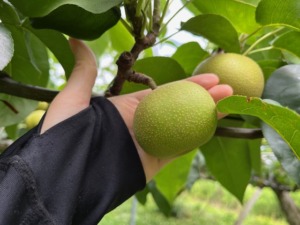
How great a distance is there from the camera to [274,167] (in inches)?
78.3

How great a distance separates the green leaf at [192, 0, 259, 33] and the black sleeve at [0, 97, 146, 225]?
0.24 metres

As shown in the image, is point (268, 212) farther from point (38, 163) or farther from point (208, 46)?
point (38, 163)

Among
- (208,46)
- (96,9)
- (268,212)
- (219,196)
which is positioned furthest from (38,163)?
(219,196)

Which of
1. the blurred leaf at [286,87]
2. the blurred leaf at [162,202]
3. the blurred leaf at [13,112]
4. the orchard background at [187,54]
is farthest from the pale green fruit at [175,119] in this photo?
the blurred leaf at [162,202]

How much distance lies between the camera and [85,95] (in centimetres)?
66

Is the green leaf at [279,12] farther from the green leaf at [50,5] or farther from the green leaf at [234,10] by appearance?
the green leaf at [50,5]

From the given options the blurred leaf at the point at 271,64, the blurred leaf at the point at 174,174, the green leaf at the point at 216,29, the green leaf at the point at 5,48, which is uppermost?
the green leaf at the point at 5,48

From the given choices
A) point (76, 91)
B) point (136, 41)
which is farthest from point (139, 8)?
point (76, 91)

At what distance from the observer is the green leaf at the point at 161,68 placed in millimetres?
755

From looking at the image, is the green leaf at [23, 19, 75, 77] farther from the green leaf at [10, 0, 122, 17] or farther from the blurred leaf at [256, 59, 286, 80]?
the blurred leaf at [256, 59, 286, 80]

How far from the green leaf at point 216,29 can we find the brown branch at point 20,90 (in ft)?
0.79

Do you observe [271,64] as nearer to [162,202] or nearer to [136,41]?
[136,41]

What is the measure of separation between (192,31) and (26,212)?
384 millimetres

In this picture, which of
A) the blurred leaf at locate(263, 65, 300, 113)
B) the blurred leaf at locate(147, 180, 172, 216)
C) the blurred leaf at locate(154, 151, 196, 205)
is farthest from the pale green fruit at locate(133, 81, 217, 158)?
the blurred leaf at locate(147, 180, 172, 216)
